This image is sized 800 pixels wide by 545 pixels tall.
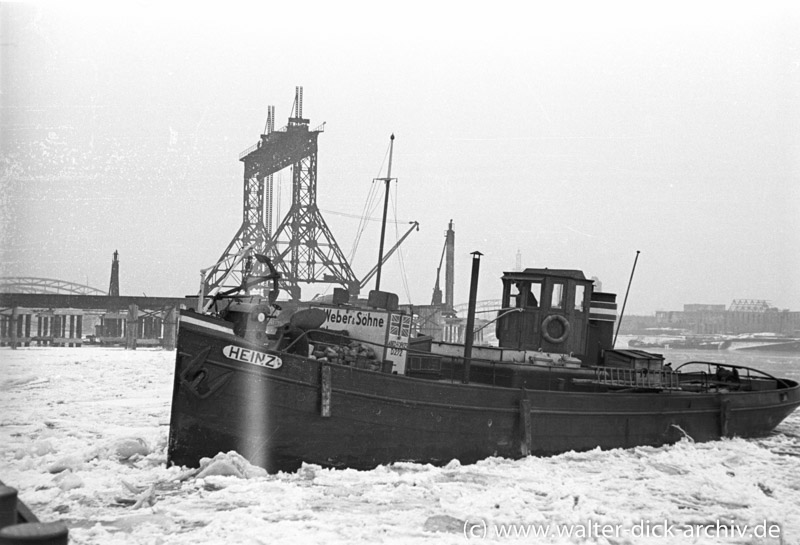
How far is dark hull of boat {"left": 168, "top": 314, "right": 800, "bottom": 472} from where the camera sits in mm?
9812

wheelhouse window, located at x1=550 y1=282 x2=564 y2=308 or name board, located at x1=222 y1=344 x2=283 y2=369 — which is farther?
wheelhouse window, located at x1=550 y1=282 x2=564 y2=308

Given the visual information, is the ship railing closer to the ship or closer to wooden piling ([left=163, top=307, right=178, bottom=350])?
the ship

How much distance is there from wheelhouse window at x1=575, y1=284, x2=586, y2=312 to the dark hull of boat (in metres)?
2.75

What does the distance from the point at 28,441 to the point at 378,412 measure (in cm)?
511

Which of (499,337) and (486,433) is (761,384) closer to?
(499,337)

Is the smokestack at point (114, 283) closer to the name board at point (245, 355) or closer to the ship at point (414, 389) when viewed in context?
the ship at point (414, 389)

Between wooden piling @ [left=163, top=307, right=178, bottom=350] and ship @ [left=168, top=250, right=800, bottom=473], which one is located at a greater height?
ship @ [left=168, top=250, right=800, bottom=473]

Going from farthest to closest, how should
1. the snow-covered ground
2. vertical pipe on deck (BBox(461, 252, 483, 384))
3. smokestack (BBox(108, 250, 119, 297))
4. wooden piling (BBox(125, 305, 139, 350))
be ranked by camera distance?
smokestack (BBox(108, 250, 119, 297)), wooden piling (BBox(125, 305, 139, 350)), vertical pipe on deck (BBox(461, 252, 483, 384)), the snow-covered ground

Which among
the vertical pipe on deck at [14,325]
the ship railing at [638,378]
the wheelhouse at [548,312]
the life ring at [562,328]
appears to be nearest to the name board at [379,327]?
the wheelhouse at [548,312]

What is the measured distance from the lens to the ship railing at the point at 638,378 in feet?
43.5

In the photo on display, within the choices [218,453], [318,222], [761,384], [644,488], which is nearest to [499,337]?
[644,488]

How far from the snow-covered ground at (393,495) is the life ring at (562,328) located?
2374mm

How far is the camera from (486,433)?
11320mm

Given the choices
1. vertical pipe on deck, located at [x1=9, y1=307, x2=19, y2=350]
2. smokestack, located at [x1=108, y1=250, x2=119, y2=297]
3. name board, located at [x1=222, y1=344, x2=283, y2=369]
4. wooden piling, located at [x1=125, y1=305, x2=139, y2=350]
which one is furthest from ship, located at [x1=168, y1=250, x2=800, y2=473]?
smokestack, located at [x1=108, y1=250, x2=119, y2=297]
